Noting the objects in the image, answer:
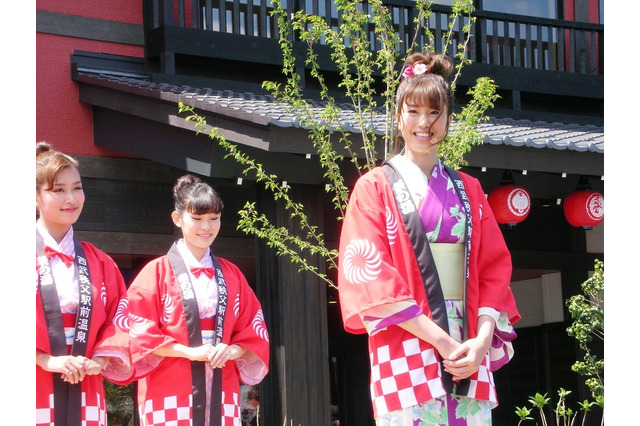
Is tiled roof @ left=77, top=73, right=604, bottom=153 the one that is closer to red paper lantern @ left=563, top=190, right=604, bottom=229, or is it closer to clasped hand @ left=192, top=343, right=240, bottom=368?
red paper lantern @ left=563, top=190, right=604, bottom=229

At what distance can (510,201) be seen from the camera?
810 centimetres

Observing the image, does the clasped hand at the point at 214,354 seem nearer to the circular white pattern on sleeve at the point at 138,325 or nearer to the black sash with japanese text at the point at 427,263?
the circular white pattern on sleeve at the point at 138,325

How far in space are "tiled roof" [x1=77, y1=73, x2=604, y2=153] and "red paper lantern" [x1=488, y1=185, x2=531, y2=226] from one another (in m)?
0.46

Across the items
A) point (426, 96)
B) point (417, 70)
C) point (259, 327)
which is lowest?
point (259, 327)

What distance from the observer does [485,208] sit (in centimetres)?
367

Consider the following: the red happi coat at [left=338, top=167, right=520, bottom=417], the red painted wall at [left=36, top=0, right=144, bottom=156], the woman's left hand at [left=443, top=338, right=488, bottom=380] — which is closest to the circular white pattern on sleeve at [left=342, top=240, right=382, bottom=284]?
the red happi coat at [left=338, top=167, right=520, bottom=417]

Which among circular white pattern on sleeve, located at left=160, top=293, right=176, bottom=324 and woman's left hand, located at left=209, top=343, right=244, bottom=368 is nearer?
woman's left hand, located at left=209, top=343, right=244, bottom=368

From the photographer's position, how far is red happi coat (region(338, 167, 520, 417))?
325cm

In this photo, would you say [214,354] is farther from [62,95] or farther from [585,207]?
[585,207]

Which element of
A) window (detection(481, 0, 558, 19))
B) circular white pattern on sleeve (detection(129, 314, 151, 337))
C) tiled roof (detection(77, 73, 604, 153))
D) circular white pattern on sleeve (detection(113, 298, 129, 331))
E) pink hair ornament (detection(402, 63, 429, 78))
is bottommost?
circular white pattern on sleeve (detection(129, 314, 151, 337))

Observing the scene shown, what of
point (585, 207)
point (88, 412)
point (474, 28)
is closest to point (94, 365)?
point (88, 412)

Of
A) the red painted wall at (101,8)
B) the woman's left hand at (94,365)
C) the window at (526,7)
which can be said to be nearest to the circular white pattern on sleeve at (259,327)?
the woman's left hand at (94,365)

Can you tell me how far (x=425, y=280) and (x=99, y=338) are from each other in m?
1.56

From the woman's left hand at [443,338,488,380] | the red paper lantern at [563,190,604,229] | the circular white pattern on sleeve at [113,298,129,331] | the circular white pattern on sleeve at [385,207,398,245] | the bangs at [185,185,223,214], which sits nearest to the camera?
the woman's left hand at [443,338,488,380]
